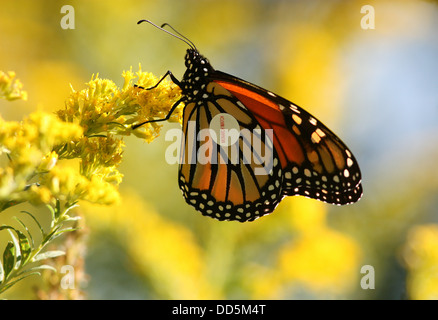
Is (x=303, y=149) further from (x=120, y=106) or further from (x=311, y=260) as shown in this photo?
(x=311, y=260)

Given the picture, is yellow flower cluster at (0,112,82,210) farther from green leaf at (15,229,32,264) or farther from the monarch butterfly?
the monarch butterfly

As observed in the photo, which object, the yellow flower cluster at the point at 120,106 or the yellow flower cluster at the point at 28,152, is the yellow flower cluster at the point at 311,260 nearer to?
the yellow flower cluster at the point at 120,106

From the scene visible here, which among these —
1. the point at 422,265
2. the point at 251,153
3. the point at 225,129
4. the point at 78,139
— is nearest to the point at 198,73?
the point at 225,129

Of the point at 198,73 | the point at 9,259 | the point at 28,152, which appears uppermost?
the point at 198,73

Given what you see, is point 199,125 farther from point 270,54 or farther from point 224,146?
point 270,54

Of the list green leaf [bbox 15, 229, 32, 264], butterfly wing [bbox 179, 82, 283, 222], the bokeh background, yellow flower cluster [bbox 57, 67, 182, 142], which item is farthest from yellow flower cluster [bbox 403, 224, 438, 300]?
green leaf [bbox 15, 229, 32, 264]
